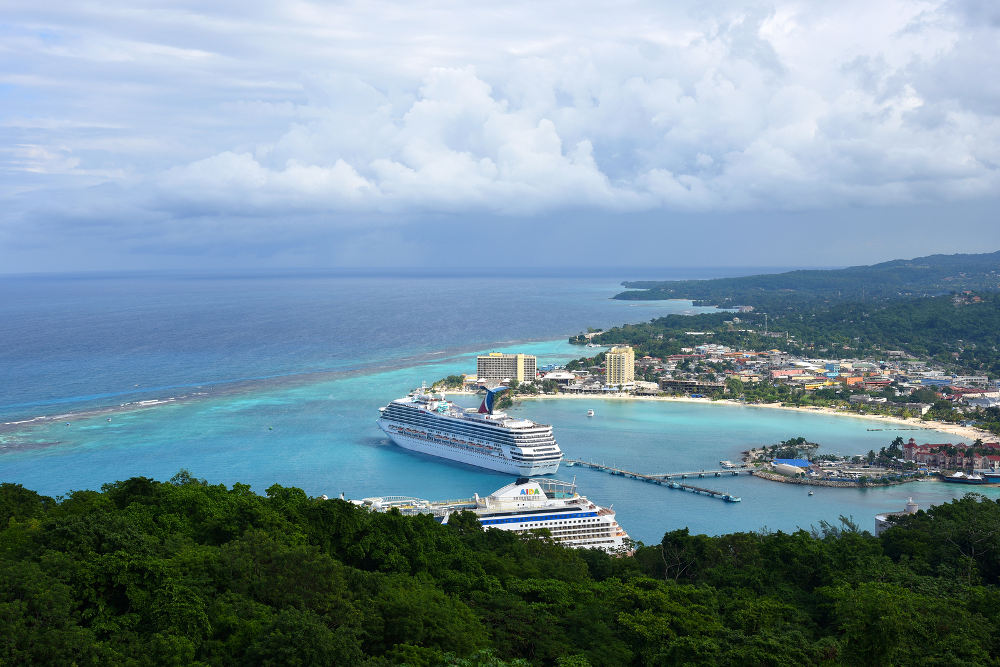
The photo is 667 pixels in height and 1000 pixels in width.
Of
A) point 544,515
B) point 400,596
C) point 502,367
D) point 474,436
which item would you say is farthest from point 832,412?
point 400,596

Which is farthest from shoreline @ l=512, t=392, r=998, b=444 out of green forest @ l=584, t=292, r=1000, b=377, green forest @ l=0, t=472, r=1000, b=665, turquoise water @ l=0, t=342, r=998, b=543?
green forest @ l=0, t=472, r=1000, b=665

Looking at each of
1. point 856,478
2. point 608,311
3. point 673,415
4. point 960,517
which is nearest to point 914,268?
point 608,311

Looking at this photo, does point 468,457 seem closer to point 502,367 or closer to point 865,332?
point 502,367

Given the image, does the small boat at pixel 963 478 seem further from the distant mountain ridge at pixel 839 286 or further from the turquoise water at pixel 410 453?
the distant mountain ridge at pixel 839 286

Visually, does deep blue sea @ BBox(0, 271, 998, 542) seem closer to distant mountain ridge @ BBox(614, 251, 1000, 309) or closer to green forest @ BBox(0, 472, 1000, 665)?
green forest @ BBox(0, 472, 1000, 665)

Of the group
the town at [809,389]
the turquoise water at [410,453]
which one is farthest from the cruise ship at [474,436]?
the town at [809,389]

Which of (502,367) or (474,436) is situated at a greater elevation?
(502,367)

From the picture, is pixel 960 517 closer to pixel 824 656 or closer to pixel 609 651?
pixel 824 656
